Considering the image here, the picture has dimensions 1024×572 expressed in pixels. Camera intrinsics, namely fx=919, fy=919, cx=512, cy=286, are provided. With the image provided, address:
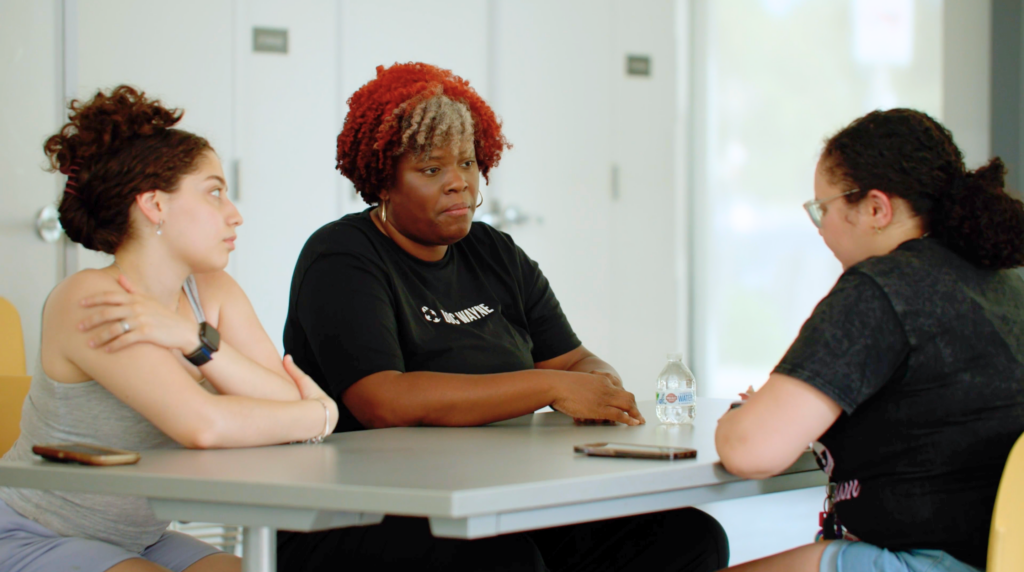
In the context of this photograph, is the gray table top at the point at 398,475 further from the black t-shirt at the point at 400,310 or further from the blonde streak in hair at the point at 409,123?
the blonde streak in hair at the point at 409,123

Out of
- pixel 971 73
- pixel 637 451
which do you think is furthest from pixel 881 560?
pixel 971 73

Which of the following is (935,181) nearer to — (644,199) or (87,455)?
(87,455)

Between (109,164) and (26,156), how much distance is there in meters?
1.77

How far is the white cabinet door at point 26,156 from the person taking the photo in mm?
2900

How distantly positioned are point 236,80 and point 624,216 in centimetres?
166

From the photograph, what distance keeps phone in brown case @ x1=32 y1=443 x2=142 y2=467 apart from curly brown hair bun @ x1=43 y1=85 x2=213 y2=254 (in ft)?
1.37

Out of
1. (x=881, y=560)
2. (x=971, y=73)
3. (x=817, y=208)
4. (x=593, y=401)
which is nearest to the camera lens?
(x=881, y=560)

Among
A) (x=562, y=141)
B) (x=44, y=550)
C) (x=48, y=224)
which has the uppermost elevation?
(x=562, y=141)

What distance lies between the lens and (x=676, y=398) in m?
1.68

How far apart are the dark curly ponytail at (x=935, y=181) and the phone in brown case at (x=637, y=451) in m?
0.47

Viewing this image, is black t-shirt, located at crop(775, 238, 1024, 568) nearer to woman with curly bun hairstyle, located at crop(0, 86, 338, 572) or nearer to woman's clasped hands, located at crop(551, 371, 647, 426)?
woman's clasped hands, located at crop(551, 371, 647, 426)

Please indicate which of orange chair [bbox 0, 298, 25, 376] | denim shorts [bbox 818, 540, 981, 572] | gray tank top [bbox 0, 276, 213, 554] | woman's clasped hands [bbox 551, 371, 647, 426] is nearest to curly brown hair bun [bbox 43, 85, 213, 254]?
gray tank top [bbox 0, 276, 213, 554]

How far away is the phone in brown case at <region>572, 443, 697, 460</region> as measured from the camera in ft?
4.04

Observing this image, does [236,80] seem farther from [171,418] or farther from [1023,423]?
[1023,423]
